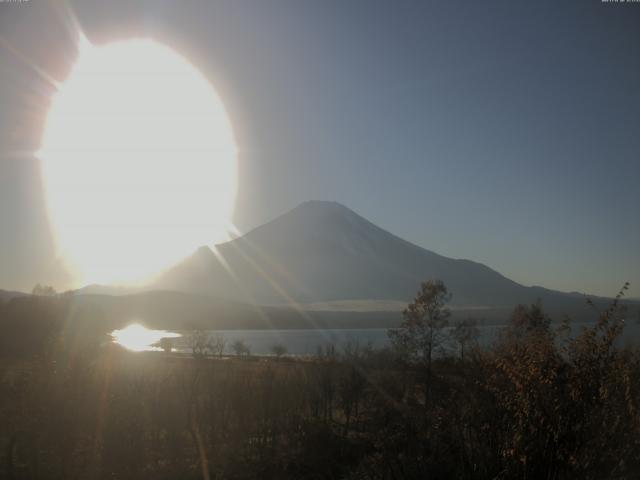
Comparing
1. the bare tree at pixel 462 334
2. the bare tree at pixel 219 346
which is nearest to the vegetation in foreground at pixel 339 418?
the bare tree at pixel 462 334

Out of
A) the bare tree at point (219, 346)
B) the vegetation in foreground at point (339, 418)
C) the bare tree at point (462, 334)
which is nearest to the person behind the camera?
the vegetation in foreground at point (339, 418)

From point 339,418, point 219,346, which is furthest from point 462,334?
point 219,346

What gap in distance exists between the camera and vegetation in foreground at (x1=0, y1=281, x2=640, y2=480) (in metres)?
4.98

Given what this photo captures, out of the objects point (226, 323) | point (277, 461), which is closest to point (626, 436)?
point (277, 461)

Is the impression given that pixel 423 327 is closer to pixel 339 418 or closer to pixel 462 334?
pixel 462 334

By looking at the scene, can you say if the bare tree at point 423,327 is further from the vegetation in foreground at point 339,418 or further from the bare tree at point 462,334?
the vegetation in foreground at point 339,418

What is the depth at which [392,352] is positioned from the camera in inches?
1479

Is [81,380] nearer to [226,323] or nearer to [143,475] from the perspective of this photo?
[143,475]

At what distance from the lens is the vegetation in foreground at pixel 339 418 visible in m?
4.98

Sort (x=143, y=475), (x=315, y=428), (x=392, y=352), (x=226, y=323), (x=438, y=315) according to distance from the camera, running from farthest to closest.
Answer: (x=226, y=323), (x=392, y=352), (x=438, y=315), (x=315, y=428), (x=143, y=475)

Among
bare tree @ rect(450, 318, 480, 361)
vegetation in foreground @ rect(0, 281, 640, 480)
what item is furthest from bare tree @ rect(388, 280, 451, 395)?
vegetation in foreground @ rect(0, 281, 640, 480)

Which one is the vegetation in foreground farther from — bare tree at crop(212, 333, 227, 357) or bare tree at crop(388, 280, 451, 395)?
bare tree at crop(212, 333, 227, 357)

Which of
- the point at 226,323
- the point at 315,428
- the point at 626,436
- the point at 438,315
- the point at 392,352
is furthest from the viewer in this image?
the point at 226,323

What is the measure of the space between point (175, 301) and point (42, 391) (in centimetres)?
18644
